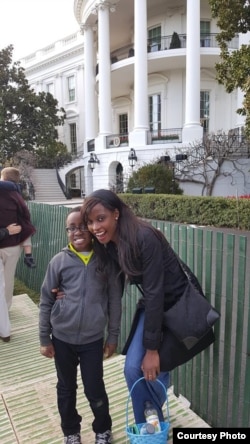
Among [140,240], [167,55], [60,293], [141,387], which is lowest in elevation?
[141,387]

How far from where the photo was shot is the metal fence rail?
7.08 ft

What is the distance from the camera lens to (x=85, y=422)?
2.56 meters

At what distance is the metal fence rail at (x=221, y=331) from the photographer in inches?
85.0

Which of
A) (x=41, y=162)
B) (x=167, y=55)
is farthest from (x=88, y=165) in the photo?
(x=167, y=55)

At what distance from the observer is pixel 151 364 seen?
6.23ft

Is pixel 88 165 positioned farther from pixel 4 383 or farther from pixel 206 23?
pixel 4 383

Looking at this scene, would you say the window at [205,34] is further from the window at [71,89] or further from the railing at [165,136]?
the window at [71,89]

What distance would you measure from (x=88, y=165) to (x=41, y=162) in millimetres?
5616

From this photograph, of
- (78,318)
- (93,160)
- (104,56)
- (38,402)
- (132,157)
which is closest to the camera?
(78,318)

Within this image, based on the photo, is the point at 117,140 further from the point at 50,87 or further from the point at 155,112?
the point at 50,87

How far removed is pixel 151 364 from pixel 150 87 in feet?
75.4

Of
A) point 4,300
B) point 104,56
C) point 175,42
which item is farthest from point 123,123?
point 4,300

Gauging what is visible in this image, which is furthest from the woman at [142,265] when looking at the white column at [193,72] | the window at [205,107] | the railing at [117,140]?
the window at [205,107]

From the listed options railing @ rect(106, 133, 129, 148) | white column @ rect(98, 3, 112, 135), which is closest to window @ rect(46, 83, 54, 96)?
white column @ rect(98, 3, 112, 135)
